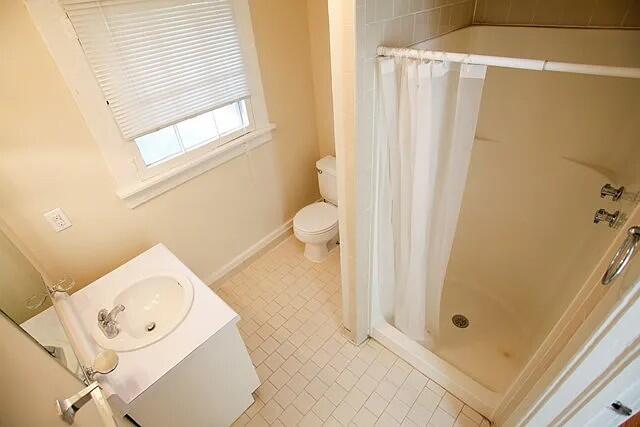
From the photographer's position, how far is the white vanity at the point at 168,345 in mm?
1173

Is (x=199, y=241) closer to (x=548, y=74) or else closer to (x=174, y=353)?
(x=174, y=353)

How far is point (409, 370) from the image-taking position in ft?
5.63

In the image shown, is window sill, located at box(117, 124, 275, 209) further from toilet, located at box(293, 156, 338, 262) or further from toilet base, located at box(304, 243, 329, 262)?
toilet base, located at box(304, 243, 329, 262)

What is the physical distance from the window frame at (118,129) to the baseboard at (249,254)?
0.73m

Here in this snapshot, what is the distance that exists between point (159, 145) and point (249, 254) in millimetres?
990

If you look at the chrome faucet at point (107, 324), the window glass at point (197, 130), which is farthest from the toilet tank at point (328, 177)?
the chrome faucet at point (107, 324)

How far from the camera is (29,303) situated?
1.11 metres

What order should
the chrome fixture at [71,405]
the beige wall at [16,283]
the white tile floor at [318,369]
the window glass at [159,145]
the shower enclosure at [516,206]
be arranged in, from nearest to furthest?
the chrome fixture at [71,405]
the beige wall at [16,283]
the shower enclosure at [516,206]
the white tile floor at [318,369]
the window glass at [159,145]

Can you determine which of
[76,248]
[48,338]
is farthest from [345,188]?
[76,248]

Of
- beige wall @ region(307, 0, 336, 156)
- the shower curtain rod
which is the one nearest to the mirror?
the shower curtain rod

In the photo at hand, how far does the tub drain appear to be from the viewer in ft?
6.00

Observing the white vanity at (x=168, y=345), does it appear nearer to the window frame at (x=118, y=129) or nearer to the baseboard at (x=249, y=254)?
the window frame at (x=118, y=129)

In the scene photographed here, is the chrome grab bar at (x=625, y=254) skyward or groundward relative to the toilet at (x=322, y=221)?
skyward

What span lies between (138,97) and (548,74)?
192 centimetres
